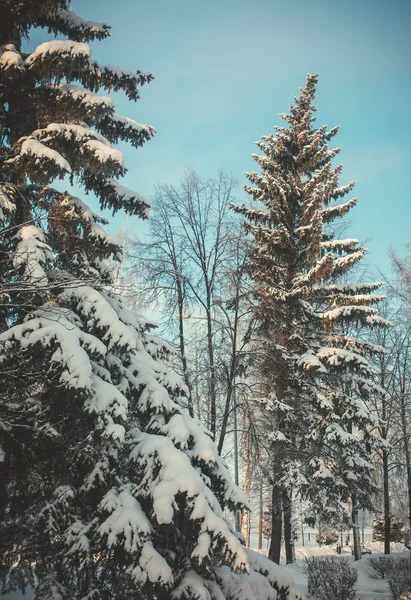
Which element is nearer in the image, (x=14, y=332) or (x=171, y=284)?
(x=14, y=332)

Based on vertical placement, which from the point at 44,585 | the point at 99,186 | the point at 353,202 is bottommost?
the point at 44,585

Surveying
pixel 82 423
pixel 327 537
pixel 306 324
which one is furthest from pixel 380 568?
pixel 327 537

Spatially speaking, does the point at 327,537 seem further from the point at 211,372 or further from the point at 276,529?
the point at 211,372

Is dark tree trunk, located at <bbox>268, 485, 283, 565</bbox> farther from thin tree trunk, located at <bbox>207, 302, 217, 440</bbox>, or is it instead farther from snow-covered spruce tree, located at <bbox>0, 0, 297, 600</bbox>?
snow-covered spruce tree, located at <bbox>0, 0, 297, 600</bbox>

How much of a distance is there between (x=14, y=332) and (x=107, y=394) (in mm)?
1256

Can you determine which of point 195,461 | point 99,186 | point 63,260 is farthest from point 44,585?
point 99,186

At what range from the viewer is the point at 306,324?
13.3m

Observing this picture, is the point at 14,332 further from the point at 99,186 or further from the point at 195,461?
the point at 99,186

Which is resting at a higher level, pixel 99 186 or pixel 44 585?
pixel 99 186

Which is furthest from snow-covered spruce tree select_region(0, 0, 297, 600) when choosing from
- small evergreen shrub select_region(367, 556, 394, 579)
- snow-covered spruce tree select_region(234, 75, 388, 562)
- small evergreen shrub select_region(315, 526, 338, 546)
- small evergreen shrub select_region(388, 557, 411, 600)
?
small evergreen shrub select_region(315, 526, 338, 546)

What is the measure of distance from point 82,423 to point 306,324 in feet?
33.0

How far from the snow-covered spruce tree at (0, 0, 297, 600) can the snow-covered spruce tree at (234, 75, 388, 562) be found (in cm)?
693

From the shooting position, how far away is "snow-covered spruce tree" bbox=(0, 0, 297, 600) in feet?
13.2

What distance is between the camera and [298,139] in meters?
14.4
